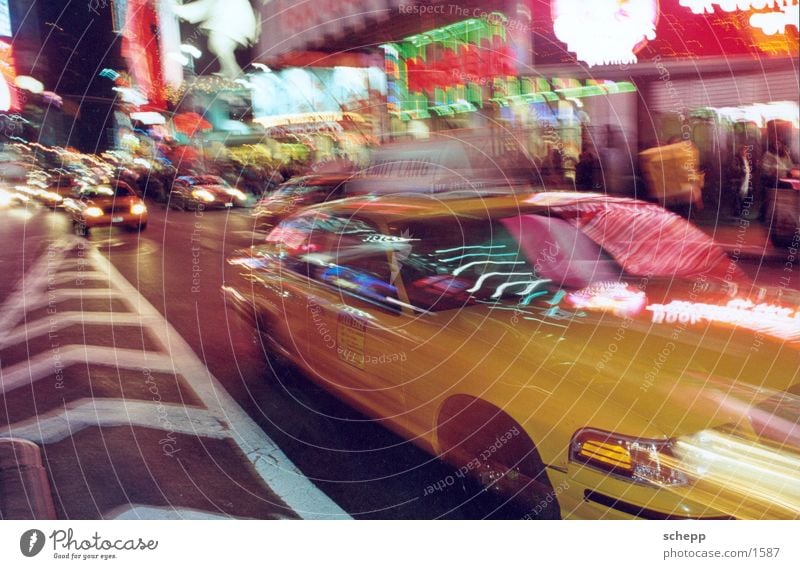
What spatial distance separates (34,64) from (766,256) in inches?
228

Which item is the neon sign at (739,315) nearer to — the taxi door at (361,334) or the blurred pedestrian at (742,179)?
the taxi door at (361,334)

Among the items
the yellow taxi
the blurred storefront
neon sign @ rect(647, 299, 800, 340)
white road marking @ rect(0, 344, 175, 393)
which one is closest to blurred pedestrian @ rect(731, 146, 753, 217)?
the blurred storefront

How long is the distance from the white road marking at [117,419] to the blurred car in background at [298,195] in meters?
1.05

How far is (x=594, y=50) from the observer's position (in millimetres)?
4492

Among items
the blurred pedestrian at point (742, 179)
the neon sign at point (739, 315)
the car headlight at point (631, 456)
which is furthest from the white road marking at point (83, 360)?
the blurred pedestrian at point (742, 179)

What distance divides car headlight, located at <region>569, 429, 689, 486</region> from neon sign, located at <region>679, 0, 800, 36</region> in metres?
2.81

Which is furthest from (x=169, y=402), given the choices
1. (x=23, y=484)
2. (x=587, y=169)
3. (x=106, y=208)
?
(x=587, y=169)

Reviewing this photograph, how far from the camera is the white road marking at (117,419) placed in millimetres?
3368

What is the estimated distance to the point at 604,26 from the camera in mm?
4312

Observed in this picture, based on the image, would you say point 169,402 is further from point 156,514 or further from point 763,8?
point 763,8

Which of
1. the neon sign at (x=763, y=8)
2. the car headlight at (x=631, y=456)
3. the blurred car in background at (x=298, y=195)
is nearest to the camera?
the car headlight at (x=631, y=456)

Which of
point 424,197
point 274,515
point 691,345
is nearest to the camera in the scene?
point 691,345
